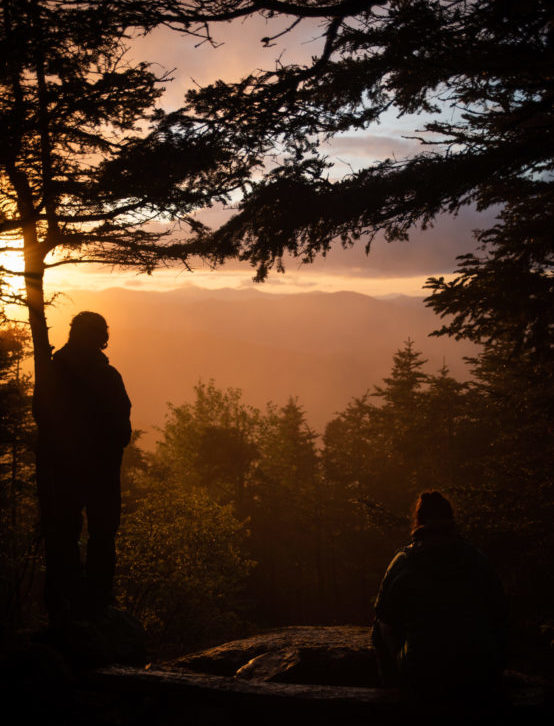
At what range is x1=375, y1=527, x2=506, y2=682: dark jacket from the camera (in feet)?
10.6

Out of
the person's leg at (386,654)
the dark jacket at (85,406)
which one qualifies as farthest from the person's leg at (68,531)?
the person's leg at (386,654)

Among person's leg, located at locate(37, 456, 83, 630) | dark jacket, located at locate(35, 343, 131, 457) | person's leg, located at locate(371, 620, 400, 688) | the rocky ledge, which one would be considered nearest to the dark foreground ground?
the rocky ledge

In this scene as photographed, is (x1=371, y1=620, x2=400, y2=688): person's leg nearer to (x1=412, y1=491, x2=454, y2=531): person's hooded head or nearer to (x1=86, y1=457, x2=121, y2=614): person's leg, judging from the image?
(x1=412, y1=491, x2=454, y2=531): person's hooded head

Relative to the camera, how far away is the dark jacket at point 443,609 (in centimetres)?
324

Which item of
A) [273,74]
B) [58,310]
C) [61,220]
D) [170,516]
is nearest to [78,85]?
[61,220]

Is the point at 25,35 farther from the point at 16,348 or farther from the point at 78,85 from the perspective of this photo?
the point at 16,348

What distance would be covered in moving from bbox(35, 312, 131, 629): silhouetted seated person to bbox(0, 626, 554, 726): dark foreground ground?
111cm

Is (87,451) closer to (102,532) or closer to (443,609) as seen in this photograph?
(102,532)

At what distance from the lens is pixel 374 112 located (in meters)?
5.91

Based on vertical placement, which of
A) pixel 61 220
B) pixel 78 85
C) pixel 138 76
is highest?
pixel 138 76

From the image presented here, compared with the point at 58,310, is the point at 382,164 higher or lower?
higher

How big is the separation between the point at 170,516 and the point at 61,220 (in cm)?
1967

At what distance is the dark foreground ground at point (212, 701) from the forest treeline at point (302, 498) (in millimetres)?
3646

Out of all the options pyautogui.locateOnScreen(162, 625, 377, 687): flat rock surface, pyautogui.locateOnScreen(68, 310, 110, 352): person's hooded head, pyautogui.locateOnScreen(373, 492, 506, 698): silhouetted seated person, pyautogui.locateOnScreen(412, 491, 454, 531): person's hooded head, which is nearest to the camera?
pyautogui.locateOnScreen(373, 492, 506, 698): silhouetted seated person
